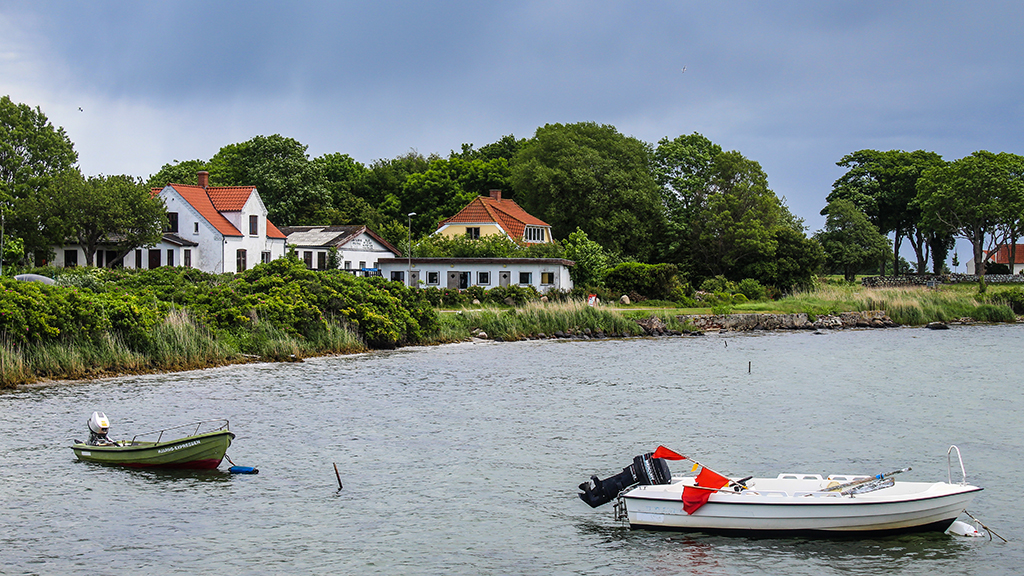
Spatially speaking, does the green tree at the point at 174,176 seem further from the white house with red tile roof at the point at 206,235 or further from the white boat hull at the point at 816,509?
the white boat hull at the point at 816,509

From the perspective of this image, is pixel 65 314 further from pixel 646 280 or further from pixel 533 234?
pixel 533 234

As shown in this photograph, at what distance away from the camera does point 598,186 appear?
93.2 m

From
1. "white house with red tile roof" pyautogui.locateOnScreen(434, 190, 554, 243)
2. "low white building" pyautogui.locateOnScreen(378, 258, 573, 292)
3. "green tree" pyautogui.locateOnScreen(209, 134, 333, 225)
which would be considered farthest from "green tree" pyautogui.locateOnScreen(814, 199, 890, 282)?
"green tree" pyautogui.locateOnScreen(209, 134, 333, 225)

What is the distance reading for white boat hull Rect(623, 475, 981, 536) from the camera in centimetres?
1566

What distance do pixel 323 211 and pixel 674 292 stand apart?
142 feet

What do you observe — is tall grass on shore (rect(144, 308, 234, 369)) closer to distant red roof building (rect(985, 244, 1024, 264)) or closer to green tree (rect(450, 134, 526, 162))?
green tree (rect(450, 134, 526, 162))

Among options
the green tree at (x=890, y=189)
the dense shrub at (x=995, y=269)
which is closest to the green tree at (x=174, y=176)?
the green tree at (x=890, y=189)

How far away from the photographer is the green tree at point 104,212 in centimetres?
6612

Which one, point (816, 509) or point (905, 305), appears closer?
point (816, 509)

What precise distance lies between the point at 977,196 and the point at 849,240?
14414 mm

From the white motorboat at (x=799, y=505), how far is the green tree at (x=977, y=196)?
306 ft

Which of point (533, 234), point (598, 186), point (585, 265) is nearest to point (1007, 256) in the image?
point (598, 186)

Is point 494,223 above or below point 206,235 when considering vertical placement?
above

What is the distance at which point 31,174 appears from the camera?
71250 mm
